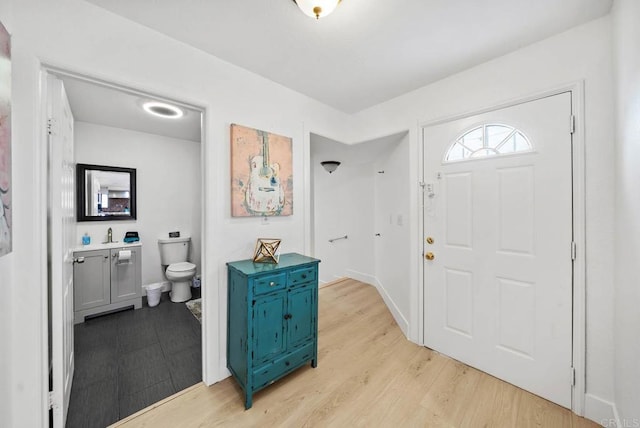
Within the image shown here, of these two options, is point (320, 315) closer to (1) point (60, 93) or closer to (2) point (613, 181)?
(2) point (613, 181)

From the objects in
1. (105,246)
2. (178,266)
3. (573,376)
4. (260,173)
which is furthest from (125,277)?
(573,376)

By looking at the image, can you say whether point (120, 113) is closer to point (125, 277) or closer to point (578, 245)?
point (125, 277)

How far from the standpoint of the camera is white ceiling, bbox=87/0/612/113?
54.3 inches

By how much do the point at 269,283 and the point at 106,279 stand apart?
2.60m

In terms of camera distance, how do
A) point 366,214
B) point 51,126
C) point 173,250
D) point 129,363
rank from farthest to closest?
point 366,214 → point 173,250 → point 129,363 → point 51,126

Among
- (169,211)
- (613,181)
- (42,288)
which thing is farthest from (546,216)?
(169,211)

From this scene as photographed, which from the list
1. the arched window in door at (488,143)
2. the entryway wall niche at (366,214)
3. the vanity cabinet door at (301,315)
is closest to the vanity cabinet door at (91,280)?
the vanity cabinet door at (301,315)

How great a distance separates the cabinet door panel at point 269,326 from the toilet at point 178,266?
2.14 metres

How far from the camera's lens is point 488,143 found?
1.91 m

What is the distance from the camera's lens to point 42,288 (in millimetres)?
1238

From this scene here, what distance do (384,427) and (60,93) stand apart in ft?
9.17

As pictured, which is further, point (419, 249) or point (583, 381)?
point (419, 249)

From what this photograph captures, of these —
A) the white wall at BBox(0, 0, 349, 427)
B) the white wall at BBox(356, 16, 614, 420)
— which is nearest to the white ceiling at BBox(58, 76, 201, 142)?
the white wall at BBox(0, 0, 349, 427)

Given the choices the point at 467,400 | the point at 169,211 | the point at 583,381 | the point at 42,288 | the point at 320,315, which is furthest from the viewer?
the point at 169,211
